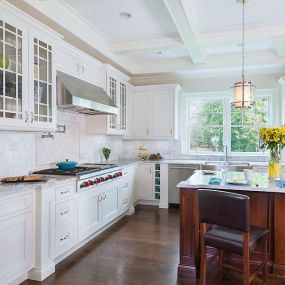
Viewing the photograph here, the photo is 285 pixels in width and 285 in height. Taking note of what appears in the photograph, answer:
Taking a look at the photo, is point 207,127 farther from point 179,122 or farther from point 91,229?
point 91,229

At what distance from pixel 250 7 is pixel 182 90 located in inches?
111

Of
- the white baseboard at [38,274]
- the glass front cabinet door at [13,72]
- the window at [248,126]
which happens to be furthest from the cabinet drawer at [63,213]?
the window at [248,126]

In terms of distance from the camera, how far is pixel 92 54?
14.4 ft

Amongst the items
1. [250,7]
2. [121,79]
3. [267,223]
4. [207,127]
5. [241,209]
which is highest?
[250,7]

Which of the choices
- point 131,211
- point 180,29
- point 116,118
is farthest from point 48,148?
point 180,29

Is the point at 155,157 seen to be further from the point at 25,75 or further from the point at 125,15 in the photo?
the point at 25,75

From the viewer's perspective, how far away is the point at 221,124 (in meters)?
5.97

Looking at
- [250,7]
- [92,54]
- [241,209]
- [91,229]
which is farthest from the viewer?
[92,54]

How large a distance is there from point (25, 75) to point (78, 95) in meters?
0.83

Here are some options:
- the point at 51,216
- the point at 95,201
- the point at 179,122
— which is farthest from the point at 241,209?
the point at 179,122

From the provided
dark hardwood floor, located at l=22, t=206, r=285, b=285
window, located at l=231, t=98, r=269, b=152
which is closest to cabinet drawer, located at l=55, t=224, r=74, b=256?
dark hardwood floor, located at l=22, t=206, r=285, b=285

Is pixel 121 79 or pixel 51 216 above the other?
pixel 121 79

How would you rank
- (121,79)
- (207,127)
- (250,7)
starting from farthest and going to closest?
(207,127) < (121,79) < (250,7)

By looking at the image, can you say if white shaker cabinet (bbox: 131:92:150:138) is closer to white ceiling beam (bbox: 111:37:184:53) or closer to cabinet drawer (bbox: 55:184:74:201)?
white ceiling beam (bbox: 111:37:184:53)
